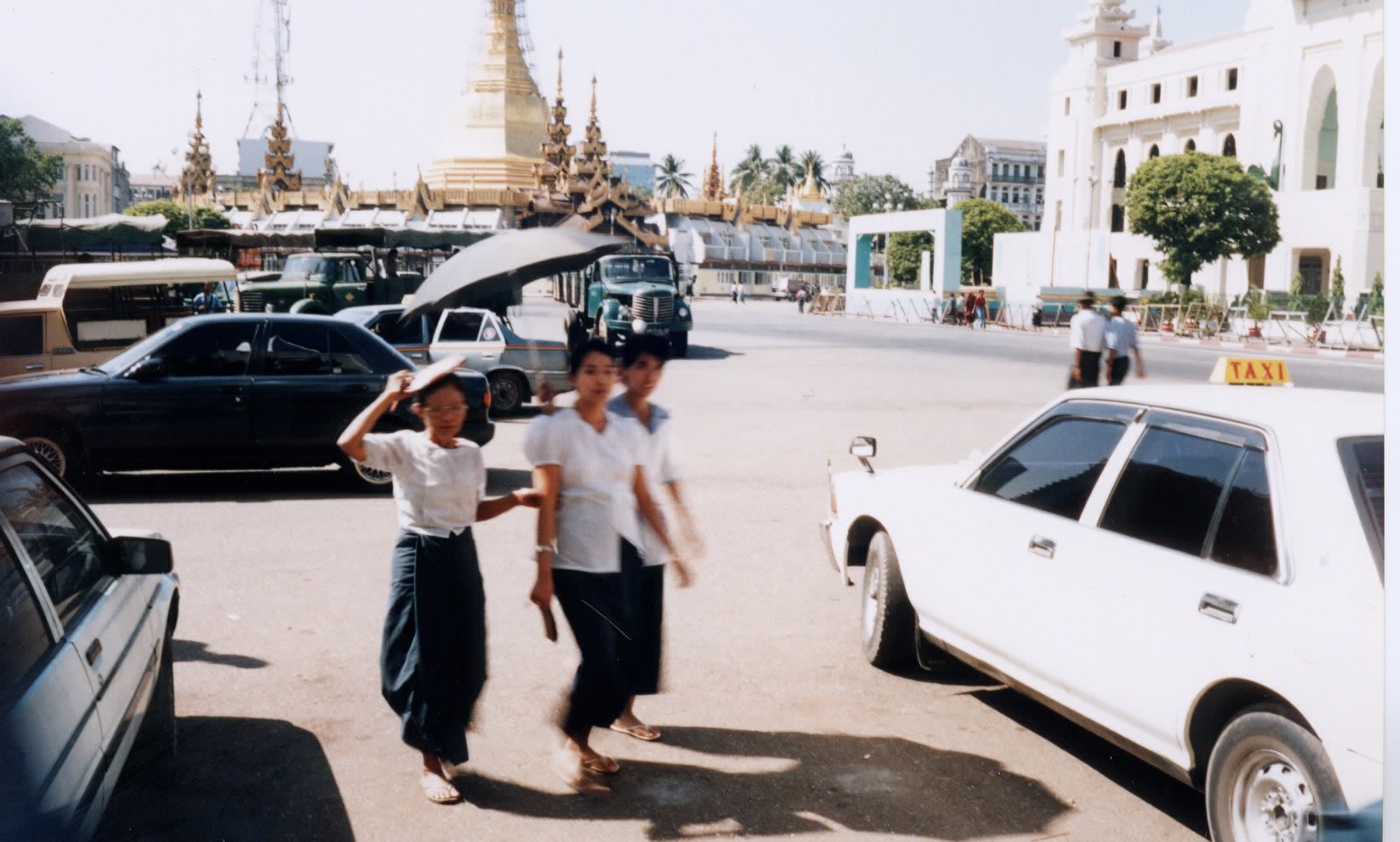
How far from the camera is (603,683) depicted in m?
4.10

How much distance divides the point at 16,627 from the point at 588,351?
1.88 m

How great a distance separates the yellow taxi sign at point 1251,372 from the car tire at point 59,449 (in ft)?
25.3

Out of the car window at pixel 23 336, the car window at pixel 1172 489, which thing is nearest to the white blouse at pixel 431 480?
the car window at pixel 1172 489

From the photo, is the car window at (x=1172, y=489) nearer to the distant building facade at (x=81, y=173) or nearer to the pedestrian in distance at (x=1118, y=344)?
the distant building facade at (x=81, y=173)

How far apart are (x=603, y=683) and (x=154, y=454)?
21.0 ft

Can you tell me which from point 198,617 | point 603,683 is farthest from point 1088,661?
point 198,617

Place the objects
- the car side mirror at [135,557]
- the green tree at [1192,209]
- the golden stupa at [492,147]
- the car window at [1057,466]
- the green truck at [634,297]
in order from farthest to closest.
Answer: the golden stupa at [492,147] → the green tree at [1192,209] → the green truck at [634,297] → the car window at [1057,466] → the car side mirror at [135,557]

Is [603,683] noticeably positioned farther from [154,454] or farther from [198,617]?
[154,454]

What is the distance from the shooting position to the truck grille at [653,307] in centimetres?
2636

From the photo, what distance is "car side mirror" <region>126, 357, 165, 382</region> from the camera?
9352mm

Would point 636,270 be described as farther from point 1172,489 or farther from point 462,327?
point 1172,489

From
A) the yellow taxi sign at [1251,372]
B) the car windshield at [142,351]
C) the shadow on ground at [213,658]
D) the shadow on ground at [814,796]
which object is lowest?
the shadow on ground at [814,796]

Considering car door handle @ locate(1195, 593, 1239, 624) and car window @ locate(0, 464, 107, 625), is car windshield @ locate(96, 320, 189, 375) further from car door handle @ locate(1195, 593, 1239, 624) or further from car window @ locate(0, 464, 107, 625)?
car door handle @ locate(1195, 593, 1239, 624)

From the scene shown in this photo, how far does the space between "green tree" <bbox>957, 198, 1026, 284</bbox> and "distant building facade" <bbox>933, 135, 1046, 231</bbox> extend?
1.31 metres
